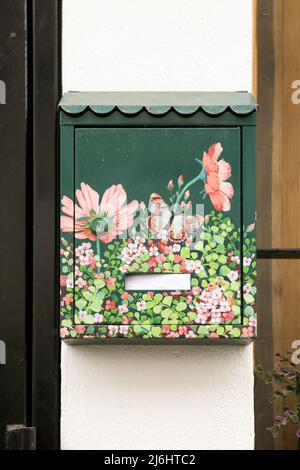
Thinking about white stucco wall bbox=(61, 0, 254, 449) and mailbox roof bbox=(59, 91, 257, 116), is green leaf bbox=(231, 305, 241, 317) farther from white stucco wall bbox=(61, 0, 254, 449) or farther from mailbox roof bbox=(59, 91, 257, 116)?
mailbox roof bbox=(59, 91, 257, 116)

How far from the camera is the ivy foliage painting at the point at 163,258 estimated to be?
2236 mm

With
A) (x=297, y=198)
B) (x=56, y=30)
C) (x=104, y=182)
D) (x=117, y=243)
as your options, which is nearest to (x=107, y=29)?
(x=56, y=30)

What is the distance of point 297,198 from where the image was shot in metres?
2.86

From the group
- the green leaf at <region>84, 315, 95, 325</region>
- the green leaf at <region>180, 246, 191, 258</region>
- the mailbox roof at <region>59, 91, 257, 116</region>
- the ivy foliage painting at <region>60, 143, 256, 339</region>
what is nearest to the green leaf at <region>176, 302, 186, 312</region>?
the ivy foliage painting at <region>60, 143, 256, 339</region>

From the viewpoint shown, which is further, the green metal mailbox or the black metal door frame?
the black metal door frame

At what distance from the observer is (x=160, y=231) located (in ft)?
7.36

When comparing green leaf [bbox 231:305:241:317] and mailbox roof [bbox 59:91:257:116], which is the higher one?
mailbox roof [bbox 59:91:257:116]

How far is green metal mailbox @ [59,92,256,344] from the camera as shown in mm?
2236

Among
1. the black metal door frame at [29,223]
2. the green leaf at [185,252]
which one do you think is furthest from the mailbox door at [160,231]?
the black metal door frame at [29,223]

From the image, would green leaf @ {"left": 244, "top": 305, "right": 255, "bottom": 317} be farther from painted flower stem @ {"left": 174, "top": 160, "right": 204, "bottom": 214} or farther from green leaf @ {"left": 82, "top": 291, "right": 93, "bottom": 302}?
green leaf @ {"left": 82, "top": 291, "right": 93, "bottom": 302}

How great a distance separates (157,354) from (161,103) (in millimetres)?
929

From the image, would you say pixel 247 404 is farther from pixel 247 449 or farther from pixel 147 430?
pixel 147 430

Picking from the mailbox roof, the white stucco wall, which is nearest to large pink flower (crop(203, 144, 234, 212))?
the mailbox roof

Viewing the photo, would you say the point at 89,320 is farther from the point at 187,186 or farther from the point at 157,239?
the point at 187,186
